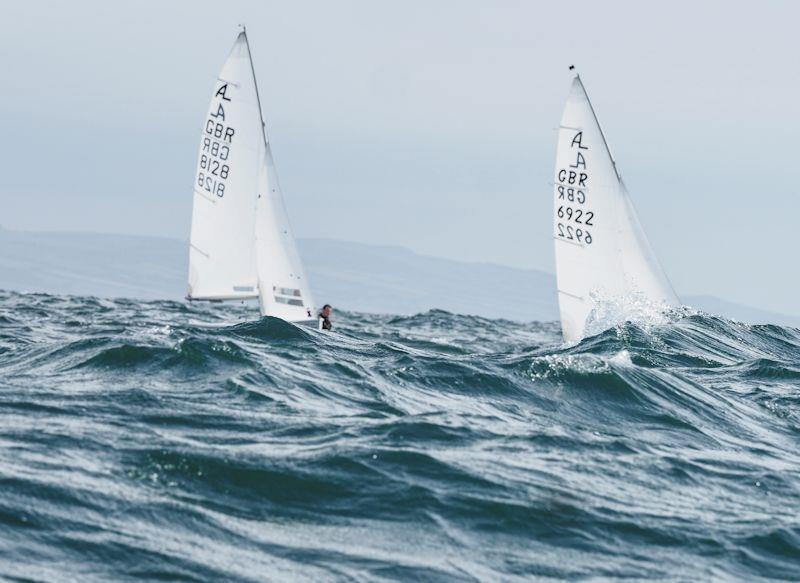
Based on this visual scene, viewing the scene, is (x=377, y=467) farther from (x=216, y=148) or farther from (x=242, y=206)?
(x=216, y=148)

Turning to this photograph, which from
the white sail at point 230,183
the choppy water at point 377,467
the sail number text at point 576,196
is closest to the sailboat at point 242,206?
the white sail at point 230,183

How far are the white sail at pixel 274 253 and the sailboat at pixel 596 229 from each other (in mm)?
7120

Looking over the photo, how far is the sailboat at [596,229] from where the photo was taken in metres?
32.0

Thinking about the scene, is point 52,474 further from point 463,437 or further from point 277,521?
point 463,437

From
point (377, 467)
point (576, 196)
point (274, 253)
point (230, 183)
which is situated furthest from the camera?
point (230, 183)

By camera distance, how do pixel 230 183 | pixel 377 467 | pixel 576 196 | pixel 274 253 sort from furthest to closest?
pixel 230 183 → pixel 274 253 → pixel 576 196 → pixel 377 467

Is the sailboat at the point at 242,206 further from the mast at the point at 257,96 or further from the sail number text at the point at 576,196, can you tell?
the sail number text at the point at 576,196

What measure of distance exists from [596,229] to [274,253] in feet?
28.6

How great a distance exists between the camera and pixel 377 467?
12.2 metres

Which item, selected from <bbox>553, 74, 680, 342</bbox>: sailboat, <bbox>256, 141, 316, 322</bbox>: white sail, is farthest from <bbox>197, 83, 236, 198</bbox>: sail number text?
<bbox>553, 74, 680, 342</bbox>: sailboat

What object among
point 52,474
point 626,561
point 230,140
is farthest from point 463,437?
point 230,140

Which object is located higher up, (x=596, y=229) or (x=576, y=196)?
(x=576, y=196)

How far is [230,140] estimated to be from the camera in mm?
33469

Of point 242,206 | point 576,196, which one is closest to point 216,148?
point 242,206
